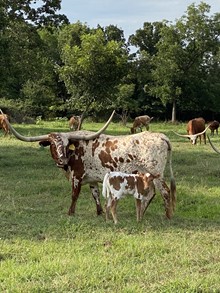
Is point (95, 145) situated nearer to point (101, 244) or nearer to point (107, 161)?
point (107, 161)

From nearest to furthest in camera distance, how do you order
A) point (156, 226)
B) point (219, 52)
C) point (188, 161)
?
point (156, 226) → point (188, 161) → point (219, 52)

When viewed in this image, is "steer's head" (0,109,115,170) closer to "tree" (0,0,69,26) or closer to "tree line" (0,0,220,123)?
"tree" (0,0,69,26)

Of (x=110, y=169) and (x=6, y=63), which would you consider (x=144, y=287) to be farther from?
(x=6, y=63)

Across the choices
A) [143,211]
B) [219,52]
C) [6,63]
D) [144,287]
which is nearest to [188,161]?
[6,63]

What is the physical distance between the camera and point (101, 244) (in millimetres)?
6676

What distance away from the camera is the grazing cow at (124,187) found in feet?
27.3

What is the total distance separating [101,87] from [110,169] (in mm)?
23991

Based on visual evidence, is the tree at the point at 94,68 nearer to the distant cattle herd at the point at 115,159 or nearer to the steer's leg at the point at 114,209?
the distant cattle herd at the point at 115,159

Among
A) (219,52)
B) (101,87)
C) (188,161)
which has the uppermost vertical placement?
(219,52)

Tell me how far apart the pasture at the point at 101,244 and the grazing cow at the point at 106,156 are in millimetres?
579

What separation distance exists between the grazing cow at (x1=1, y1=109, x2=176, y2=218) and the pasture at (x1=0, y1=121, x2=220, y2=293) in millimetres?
579

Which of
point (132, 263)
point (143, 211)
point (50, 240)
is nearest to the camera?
point (132, 263)

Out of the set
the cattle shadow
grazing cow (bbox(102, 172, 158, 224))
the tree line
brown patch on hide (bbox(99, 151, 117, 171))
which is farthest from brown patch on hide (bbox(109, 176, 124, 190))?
the tree line

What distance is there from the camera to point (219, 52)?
154ft
